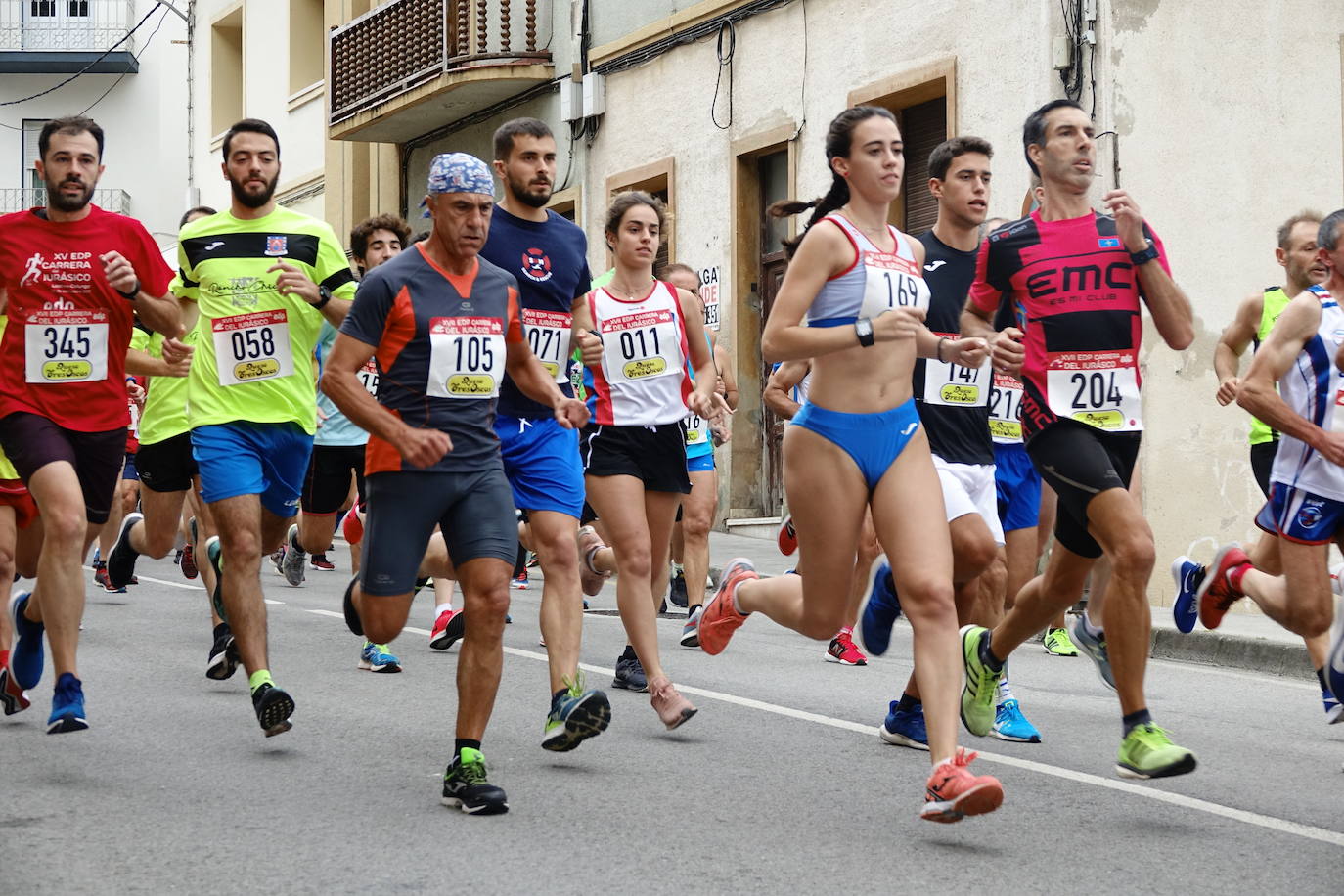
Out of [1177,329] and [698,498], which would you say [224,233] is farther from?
[698,498]

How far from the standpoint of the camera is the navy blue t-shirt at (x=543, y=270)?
7.54 meters

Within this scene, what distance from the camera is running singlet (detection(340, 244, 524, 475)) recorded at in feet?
19.9

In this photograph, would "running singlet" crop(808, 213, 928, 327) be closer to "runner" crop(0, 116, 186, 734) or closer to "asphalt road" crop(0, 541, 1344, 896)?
"asphalt road" crop(0, 541, 1344, 896)

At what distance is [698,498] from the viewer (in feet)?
38.1

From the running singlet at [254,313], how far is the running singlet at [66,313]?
0.23 metres

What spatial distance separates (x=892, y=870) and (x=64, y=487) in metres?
3.66

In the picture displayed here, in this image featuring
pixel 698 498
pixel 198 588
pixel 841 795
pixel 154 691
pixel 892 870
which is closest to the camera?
pixel 892 870

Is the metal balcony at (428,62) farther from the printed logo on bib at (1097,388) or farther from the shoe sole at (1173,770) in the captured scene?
the shoe sole at (1173,770)

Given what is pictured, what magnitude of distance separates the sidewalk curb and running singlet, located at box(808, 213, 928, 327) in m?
5.23

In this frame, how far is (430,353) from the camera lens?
6.08 meters

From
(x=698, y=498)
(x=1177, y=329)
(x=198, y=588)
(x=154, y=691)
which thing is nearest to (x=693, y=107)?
(x=198, y=588)

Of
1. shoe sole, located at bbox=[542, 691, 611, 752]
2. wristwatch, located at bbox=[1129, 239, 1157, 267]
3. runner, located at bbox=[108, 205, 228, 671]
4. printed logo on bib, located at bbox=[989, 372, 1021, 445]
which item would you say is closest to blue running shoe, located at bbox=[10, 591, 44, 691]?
runner, located at bbox=[108, 205, 228, 671]

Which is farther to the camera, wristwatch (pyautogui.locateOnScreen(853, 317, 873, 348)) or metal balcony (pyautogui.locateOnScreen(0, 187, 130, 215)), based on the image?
metal balcony (pyautogui.locateOnScreen(0, 187, 130, 215))

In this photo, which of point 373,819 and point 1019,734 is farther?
point 1019,734
